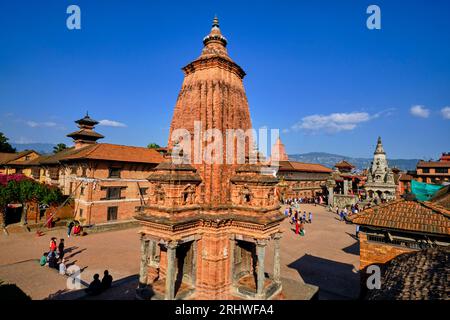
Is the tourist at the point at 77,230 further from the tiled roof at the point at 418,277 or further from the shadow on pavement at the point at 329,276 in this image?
the tiled roof at the point at 418,277

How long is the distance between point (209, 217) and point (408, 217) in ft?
29.6

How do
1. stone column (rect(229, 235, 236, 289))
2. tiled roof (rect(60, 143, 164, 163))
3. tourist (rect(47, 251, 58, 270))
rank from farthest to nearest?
tiled roof (rect(60, 143, 164, 163)), tourist (rect(47, 251, 58, 270)), stone column (rect(229, 235, 236, 289))

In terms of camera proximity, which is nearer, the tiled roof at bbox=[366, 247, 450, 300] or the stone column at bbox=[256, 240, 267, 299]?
the tiled roof at bbox=[366, 247, 450, 300]

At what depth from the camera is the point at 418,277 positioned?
853cm

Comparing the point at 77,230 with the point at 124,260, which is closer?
the point at 124,260

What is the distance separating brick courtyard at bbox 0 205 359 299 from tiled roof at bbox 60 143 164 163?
29.0 ft

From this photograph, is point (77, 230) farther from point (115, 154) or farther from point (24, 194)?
point (115, 154)

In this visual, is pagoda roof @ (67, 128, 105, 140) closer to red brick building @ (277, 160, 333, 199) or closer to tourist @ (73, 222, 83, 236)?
tourist @ (73, 222, 83, 236)

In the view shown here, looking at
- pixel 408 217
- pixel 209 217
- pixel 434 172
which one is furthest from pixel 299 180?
pixel 209 217

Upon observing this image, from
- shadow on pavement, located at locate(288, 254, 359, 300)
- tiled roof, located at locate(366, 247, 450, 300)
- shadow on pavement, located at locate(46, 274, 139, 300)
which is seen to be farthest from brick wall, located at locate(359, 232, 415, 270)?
shadow on pavement, located at locate(46, 274, 139, 300)

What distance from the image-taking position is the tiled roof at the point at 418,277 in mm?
7594

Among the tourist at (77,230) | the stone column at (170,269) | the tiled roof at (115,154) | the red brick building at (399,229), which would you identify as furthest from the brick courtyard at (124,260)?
the tiled roof at (115,154)

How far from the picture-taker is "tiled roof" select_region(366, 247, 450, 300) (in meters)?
7.59
